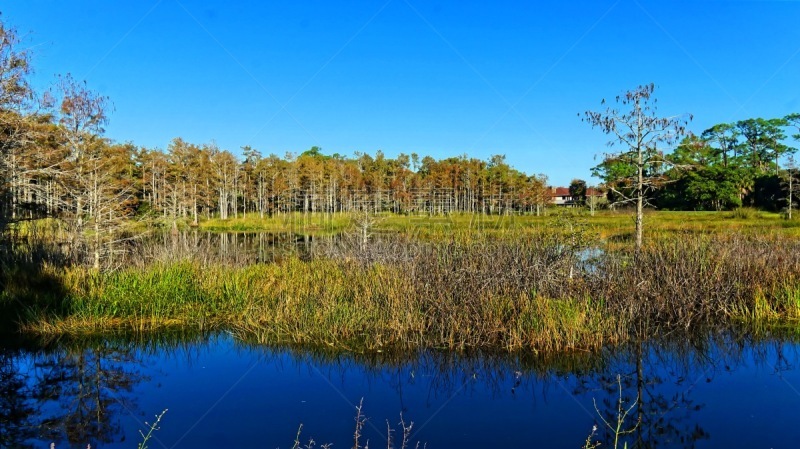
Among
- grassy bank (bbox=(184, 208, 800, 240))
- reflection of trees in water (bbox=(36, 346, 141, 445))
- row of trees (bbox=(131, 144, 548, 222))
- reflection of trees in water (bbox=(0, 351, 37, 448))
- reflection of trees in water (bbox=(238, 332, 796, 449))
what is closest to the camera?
reflection of trees in water (bbox=(0, 351, 37, 448))

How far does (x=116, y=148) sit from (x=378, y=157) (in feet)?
140

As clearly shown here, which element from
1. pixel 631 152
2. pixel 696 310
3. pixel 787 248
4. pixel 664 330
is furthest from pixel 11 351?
pixel 787 248

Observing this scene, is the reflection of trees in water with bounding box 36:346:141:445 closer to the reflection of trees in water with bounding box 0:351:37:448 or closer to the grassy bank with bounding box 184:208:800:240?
the reflection of trees in water with bounding box 0:351:37:448

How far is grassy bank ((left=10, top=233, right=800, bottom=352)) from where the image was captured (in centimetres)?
939

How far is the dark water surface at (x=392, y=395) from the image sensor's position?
6.18 meters

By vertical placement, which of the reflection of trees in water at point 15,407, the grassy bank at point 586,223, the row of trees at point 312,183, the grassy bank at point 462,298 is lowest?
the reflection of trees in water at point 15,407

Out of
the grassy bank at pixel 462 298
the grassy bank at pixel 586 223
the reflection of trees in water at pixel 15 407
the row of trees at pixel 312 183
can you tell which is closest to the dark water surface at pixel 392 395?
the reflection of trees in water at pixel 15 407

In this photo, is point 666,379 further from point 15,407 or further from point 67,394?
point 15,407

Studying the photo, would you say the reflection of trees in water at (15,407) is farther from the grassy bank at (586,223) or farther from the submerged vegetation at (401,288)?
the grassy bank at (586,223)

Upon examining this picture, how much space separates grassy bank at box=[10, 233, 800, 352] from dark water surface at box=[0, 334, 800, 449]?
0.59 meters

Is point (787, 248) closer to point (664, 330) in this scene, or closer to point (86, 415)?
point (664, 330)

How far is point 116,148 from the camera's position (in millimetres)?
54250

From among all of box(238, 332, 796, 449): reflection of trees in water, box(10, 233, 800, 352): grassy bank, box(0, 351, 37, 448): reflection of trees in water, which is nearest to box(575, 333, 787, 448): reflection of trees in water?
box(238, 332, 796, 449): reflection of trees in water

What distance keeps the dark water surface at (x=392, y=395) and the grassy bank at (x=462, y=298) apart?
59cm
